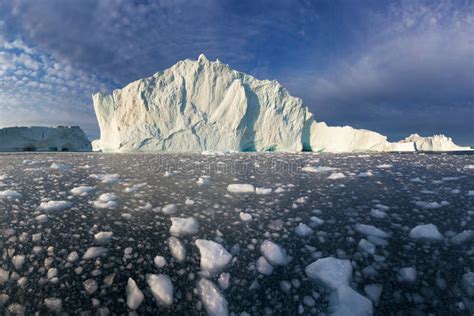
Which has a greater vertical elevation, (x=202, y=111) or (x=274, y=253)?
(x=202, y=111)

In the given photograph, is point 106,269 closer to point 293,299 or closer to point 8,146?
point 293,299

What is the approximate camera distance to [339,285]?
123 centimetres

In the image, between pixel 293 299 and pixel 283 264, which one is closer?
pixel 293 299

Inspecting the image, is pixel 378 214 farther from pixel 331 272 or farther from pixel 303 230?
pixel 331 272

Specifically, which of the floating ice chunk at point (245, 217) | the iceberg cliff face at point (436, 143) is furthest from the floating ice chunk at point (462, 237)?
the iceberg cliff face at point (436, 143)

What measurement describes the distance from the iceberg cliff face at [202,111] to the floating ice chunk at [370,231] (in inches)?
762

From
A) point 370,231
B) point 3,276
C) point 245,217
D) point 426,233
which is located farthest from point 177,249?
point 426,233

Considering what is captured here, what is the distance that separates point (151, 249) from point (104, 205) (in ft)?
3.81

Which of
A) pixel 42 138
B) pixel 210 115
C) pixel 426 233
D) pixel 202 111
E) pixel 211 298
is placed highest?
pixel 202 111

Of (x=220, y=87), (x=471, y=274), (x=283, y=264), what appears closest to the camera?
(x=471, y=274)

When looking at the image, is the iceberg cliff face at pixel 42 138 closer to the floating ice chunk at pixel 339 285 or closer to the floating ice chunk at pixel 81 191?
the floating ice chunk at pixel 81 191

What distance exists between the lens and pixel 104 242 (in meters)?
1.63

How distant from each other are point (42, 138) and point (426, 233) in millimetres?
35056

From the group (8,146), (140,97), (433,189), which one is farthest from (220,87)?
(8,146)
